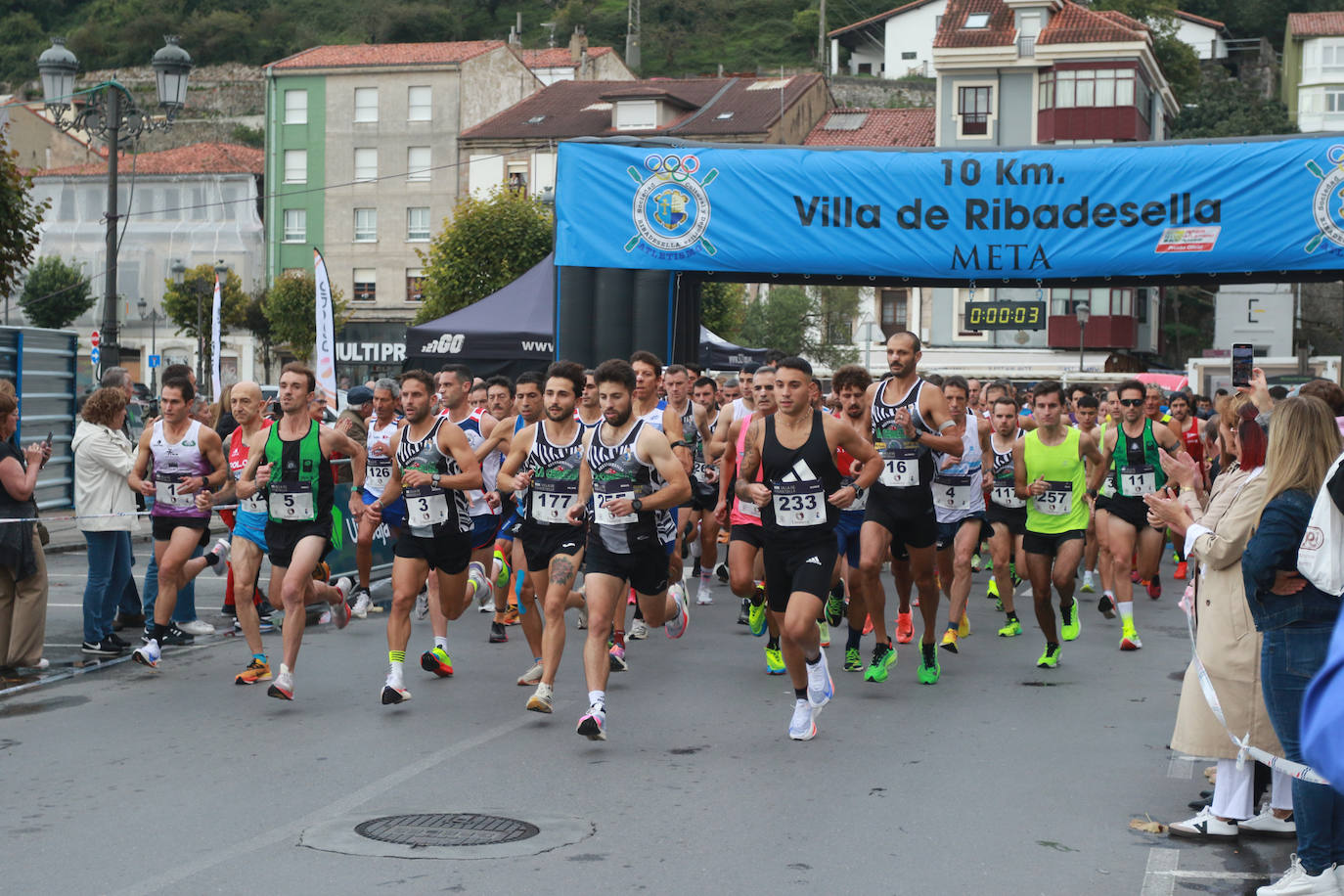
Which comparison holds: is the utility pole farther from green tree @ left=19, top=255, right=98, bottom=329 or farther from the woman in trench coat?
the woman in trench coat

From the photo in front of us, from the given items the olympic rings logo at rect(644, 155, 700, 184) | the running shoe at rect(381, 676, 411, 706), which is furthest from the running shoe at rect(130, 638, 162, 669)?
the olympic rings logo at rect(644, 155, 700, 184)

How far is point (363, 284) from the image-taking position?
219ft

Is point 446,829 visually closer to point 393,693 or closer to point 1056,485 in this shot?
point 393,693

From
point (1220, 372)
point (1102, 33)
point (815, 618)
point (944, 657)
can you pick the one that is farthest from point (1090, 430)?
point (1102, 33)

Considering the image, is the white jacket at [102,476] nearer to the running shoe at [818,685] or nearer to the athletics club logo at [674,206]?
the running shoe at [818,685]

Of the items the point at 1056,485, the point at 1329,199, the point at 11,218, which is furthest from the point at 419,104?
the point at 1056,485

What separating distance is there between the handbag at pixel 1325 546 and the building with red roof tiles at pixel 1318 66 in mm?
76945

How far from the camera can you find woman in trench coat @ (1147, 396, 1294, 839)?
5.91 meters

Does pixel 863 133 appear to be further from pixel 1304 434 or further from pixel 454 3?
pixel 1304 434

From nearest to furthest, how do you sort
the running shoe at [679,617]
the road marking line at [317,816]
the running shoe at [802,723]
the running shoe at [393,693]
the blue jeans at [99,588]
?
the road marking line at [317,816] → the running shoe at [802,723] → the running shoe at [393,693] → the running shoe at [679,617] → the blue jeans at [99,588]

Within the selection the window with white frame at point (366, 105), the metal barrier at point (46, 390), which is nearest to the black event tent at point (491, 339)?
the metal barrier at point (46, 390)

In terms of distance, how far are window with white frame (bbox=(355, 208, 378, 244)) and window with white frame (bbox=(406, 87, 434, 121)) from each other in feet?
14.3

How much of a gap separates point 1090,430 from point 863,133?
5539cm

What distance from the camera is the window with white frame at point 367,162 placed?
6700 centimetres
